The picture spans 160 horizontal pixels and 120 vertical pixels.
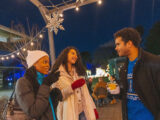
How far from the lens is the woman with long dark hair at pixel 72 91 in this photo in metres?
1.80

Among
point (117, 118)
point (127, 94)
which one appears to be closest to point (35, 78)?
point (127, 94)


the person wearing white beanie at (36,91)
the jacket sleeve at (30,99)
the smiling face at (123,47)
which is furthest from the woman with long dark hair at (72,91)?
the smiling face at (123,47)

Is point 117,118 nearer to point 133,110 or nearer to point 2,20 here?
point 133,110

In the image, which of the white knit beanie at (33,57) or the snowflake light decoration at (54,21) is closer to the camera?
the white knit beanie at (33,57)

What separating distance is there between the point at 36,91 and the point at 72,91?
1.71 feet

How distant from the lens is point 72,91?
70.6 inches

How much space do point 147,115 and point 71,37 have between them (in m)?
26.5

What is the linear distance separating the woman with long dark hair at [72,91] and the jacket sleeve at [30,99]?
48 centimetres

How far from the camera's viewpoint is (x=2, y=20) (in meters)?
8.39

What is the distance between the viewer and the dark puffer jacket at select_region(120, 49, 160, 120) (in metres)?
1.34

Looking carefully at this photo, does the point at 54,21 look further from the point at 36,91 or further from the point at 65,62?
the point at 36,91

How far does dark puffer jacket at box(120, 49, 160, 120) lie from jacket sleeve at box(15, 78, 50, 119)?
94cm

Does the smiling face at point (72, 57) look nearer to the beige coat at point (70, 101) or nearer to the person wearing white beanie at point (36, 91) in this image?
the beige coat at point (70, 101)

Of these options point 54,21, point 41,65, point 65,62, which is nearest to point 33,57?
point 41,65
